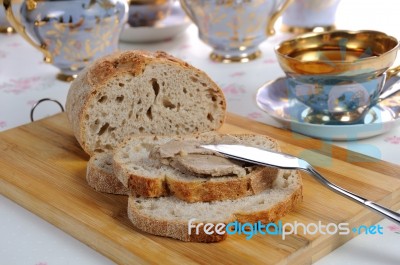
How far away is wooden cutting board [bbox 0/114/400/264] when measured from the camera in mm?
1688

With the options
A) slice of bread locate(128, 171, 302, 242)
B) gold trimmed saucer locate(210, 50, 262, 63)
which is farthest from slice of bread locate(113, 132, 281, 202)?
gold trimmed saucer locate(210, 50, 262, 63)

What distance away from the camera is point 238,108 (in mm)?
2678

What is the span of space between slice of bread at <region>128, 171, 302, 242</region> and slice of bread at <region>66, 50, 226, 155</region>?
17.0 inches

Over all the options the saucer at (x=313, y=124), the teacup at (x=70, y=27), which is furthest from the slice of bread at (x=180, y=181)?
the teacup at (x=70, y=27)

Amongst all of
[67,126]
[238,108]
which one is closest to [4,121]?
[67,126]

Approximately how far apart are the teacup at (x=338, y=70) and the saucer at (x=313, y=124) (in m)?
0.06

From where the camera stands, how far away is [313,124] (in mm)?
2264

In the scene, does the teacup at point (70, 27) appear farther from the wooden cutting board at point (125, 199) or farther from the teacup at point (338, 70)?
the teacup at point (338, 70)

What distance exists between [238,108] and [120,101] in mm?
553

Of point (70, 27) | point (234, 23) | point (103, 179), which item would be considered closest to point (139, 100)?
point (103, 179)

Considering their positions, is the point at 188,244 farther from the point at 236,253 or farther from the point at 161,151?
the point at 161,151

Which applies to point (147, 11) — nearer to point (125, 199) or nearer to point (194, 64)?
point (194, 64)

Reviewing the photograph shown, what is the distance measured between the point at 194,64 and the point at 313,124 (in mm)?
998

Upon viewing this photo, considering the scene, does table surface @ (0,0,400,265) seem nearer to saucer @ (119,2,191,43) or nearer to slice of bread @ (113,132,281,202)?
saucer @ (119,2,191,43)
